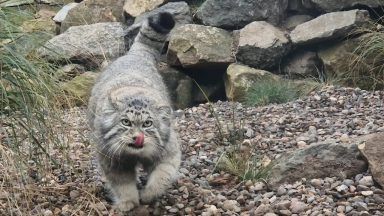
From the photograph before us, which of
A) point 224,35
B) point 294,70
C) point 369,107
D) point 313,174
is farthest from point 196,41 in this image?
point 313,174

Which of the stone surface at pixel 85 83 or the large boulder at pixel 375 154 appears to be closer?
the large boulder at pixel 375 154

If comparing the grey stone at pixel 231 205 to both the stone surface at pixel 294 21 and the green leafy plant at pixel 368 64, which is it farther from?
the stone surface at pixel 294 21

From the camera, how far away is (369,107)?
241 inches

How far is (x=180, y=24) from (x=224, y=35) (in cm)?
66

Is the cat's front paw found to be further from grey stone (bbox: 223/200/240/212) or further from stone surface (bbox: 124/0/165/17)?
stone surface (bbox: 124/0/165/17)

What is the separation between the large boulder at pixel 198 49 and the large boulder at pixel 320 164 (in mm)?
3800

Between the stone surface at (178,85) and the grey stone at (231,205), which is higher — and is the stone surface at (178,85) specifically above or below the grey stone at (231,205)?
below

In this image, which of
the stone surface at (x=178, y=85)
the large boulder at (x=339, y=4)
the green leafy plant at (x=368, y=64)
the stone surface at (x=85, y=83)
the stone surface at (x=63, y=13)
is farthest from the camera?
the stone surface at (x=63, y=13)

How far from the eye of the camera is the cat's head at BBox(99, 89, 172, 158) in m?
3.94

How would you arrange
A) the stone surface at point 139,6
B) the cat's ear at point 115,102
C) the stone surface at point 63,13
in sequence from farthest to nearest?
1. the stone surface at point 63,13
2. the stone surface at point 139,6
3. the cat's ear at point 115,102

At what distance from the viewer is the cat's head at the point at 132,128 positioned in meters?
3.94

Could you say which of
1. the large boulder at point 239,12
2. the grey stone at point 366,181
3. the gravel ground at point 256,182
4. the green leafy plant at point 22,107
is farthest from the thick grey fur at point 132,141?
the large boulder at point 239,12

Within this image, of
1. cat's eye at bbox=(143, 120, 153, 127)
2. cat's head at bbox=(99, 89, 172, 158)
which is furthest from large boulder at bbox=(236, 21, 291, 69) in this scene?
→ cat's eye at bbox=(143, 120, 153, 127)

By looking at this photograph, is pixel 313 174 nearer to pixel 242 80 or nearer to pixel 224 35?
pixel 242 80
